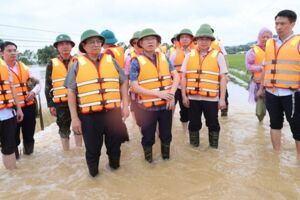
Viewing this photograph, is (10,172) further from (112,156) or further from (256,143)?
(256,143)

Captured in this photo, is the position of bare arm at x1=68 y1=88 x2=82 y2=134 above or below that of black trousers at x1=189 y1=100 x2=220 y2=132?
above

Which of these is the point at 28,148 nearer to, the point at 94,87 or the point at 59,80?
the point at 59,80

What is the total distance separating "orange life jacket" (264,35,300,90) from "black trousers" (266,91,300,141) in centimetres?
17

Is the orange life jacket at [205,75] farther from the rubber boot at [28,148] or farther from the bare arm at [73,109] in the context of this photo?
the rubber boot at [28,148]

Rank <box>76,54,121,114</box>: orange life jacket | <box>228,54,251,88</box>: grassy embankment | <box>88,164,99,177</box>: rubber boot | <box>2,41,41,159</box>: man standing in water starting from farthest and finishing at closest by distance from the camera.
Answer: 1. <box>228,54,251,88</box>: grassy embankment
2. <box>2,41,41,159</box>: man standing in water
3. <box>88,164,99,177</box>: rubber boot
4. <box>76,54,121,114</box>: orange life jacket

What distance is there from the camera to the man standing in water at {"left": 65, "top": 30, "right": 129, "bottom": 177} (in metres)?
4.00

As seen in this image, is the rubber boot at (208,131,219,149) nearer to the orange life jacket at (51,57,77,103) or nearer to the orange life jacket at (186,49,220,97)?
the orange life jacket at (186,49,220,97)

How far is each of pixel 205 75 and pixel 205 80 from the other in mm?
76

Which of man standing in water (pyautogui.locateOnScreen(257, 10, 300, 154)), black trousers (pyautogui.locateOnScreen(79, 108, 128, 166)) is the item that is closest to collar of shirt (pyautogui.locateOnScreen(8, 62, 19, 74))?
black trousers (pyautogui.locateOnScreen(79, 108, 128, 166))

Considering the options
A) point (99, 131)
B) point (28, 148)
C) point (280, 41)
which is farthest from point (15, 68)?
point (280, 41)

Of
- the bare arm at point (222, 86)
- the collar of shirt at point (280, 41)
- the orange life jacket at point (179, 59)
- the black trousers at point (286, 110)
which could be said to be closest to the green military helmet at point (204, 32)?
the bare arm at point (222, 86)

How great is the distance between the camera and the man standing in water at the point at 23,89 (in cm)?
500

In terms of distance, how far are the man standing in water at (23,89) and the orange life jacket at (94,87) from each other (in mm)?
1539

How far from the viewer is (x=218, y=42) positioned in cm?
704
